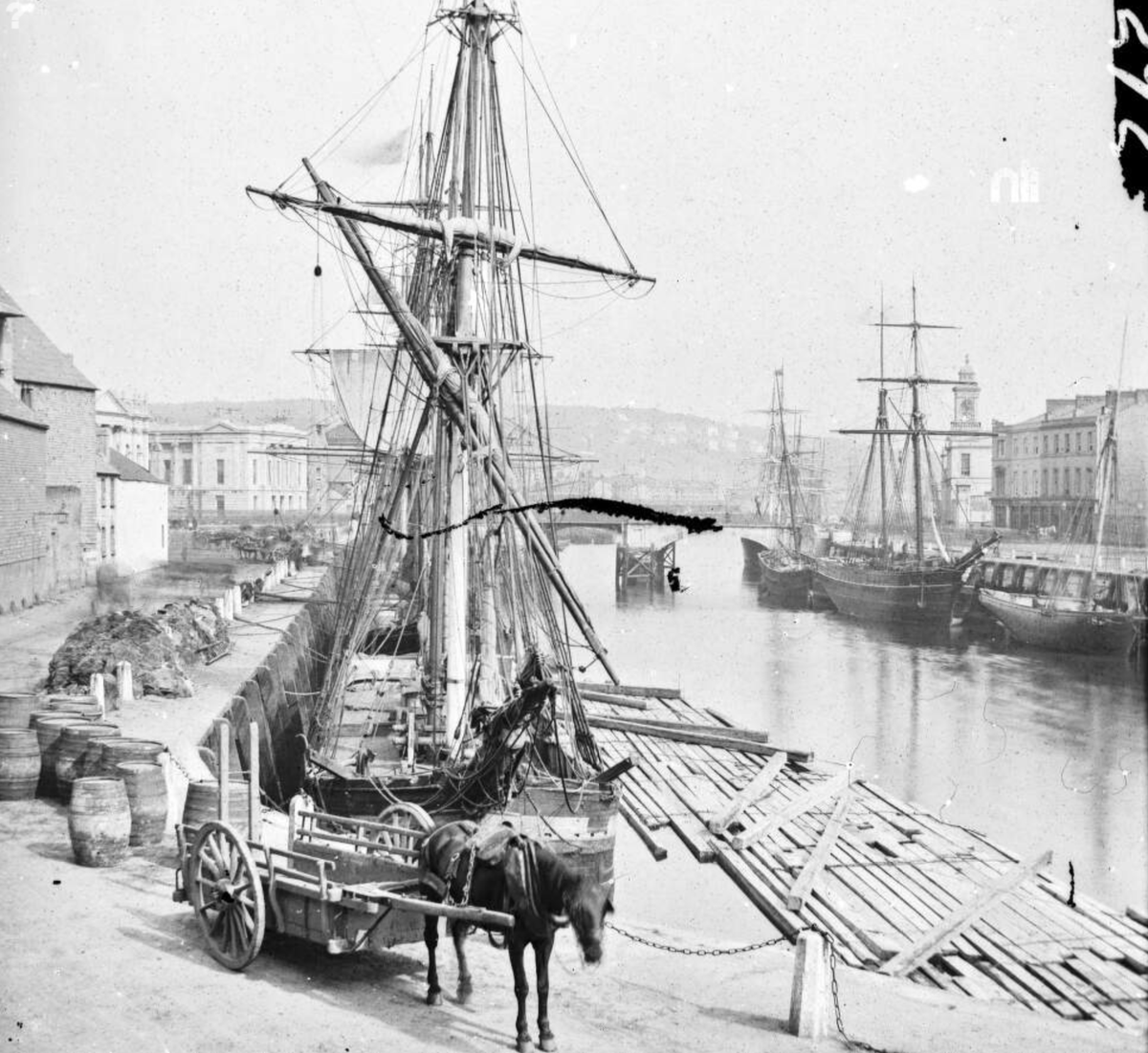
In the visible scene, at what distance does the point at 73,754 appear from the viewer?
38.2 feet

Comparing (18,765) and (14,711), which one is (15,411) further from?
(18,765)

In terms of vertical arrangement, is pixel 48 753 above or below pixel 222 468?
below

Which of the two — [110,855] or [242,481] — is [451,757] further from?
[242,481]

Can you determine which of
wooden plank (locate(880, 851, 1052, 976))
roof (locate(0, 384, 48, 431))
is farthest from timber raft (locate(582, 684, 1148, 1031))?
roof (locate(0, 384, 48, 431))

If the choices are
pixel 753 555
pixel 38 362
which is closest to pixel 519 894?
pixel 38 362

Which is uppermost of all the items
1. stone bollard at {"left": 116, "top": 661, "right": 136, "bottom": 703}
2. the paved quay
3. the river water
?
stone bollard at {"left": 116, "top": 661, "right": 136, "bottom": 703}

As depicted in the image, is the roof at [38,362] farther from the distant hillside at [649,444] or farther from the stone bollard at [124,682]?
the stone bollard at [124,682]

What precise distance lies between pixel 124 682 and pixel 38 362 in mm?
23071

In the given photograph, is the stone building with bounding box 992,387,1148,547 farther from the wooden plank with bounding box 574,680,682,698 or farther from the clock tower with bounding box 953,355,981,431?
the wooden plank with bounding box 574,680,682,698

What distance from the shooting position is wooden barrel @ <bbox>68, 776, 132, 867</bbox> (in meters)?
9.60

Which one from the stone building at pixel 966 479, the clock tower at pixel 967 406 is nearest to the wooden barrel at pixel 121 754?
the clock tower at pixel 967 406

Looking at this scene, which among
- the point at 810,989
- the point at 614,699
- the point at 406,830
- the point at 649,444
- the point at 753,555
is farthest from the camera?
the point at 753,555

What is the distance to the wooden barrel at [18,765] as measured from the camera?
38.1 feet

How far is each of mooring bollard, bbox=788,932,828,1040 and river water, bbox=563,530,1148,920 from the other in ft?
20.8
